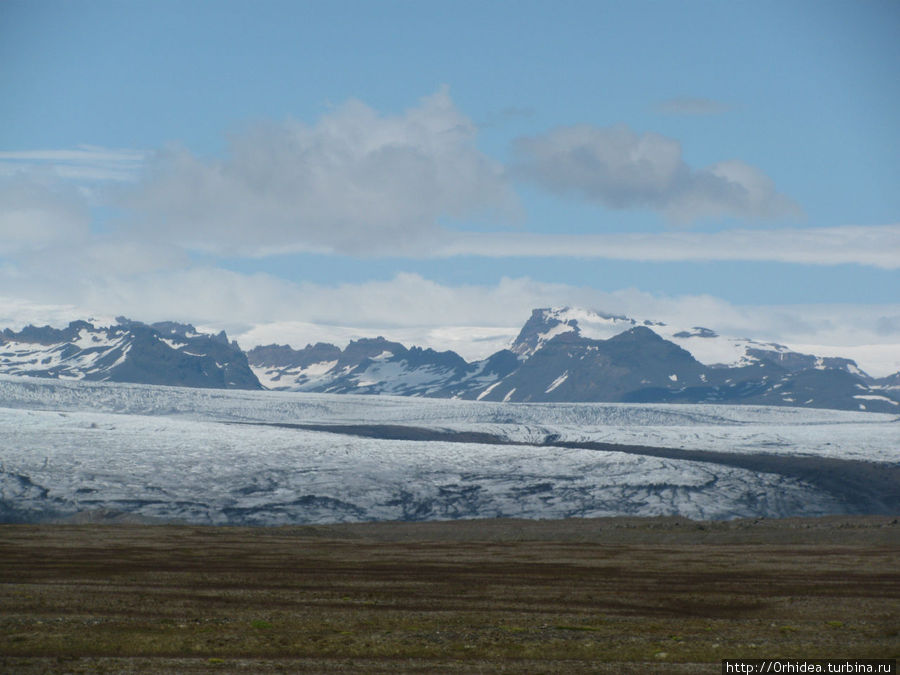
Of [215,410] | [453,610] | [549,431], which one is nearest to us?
[453,610]

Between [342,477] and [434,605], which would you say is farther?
[342,477]

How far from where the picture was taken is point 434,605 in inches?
1049

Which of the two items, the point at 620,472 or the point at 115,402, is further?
the point at 115,402

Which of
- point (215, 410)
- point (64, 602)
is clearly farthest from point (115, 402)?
point (64, 602)

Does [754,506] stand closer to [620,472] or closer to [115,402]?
[620,472]

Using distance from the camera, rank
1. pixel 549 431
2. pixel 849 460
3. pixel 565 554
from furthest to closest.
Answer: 1. pixel 549 431
2. pixel 849 460
3. pixel 565 554

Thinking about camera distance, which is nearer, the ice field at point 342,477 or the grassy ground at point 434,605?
the grassy ground at point 434,605

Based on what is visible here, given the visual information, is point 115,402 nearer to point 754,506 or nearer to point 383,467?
point 383,467

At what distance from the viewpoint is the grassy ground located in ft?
62.6

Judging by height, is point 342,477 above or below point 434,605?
below

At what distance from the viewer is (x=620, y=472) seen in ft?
250

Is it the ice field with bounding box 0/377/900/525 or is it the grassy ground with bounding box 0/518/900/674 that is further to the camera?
the ice field with bounding box 0/377/900/525

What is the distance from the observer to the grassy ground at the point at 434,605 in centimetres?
1909

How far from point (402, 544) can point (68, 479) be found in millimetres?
27775
